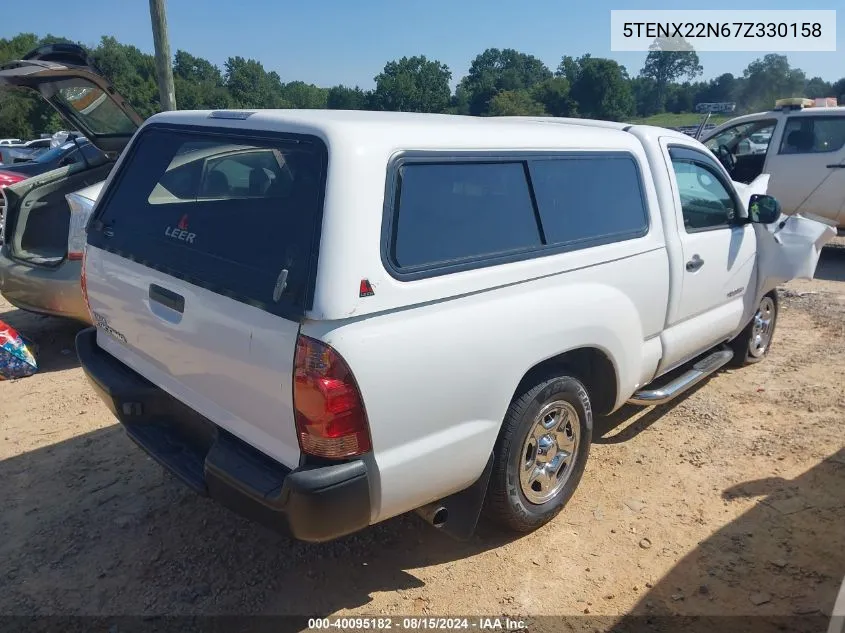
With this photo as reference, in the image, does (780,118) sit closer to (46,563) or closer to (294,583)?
(294,583)

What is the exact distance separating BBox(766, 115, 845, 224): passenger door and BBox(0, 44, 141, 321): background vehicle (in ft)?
27.0

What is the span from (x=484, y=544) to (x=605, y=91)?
224 feet

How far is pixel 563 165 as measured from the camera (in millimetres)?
3047

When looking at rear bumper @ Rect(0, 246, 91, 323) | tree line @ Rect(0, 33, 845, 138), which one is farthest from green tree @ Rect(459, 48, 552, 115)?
rear bumper @ Rect(0, 246, 91, 323)

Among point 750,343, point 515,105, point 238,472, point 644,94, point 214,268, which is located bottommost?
point 750,343

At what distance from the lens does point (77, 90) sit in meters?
5.23

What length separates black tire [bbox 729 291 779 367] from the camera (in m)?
5.01

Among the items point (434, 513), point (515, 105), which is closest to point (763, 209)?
point (434, 513)

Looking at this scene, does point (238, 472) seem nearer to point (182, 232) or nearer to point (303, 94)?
point (182, 232)

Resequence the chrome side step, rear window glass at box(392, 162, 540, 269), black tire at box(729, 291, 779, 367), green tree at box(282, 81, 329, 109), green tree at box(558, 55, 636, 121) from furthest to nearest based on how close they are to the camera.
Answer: green tree at box(282, 81, 329, 109) < green tree at box(558, 55, 636, 121) < black tire at box(729, 291, 779, 367) < the chrome side step < rear window glass at box(392, 162, 540, 269)

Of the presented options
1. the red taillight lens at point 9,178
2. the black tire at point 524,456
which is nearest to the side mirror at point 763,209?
the black tire at point 524,456

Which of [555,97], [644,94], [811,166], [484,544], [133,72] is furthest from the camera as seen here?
[644,94]

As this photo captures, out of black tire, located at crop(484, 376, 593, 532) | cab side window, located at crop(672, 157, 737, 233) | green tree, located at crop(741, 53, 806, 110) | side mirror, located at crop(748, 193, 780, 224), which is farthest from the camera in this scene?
green tree, located at crop(741, 53, 806, 110)

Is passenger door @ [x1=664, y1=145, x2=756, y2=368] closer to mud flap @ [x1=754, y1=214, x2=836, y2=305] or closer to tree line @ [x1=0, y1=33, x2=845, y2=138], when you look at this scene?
mud flap @ [x1=754, y1=214, x2=836, y2=305]
